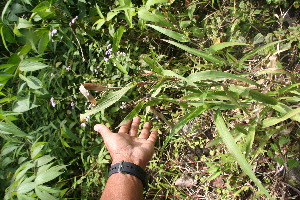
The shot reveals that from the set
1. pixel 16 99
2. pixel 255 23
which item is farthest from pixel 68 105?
pixel 255 23

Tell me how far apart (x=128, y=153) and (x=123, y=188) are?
25 centimetres

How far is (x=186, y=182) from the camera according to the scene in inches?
90.5

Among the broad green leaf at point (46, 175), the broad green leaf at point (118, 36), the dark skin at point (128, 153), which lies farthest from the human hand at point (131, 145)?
the broad green leaf at point (118, 36)

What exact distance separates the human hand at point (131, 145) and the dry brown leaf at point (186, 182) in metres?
0.51

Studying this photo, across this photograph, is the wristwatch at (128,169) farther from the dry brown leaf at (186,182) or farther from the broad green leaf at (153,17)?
the broad green leaf at (153,17)

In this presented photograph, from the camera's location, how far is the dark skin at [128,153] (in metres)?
1.76

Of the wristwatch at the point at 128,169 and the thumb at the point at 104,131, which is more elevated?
the thumb at the point at 104,131

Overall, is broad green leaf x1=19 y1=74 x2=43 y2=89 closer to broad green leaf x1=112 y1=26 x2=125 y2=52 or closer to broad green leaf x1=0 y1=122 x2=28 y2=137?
broad green leaf x1=0 y1=122 x2=28 y2=137

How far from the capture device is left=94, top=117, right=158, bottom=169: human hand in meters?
1.90

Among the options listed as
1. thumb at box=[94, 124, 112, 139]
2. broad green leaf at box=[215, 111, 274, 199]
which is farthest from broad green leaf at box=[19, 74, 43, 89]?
broad green leaf at box=[215, 111, 274, 199]

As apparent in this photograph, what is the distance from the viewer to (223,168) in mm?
1990

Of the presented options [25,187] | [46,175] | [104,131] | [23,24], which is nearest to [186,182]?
[104,131]

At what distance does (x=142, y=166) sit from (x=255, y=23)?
148 cm

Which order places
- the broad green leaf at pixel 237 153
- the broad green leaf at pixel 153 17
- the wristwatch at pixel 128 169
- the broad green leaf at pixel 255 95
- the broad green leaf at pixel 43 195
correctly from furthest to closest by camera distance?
the wristwatch at pixel 128 169, the broad green leaf at pixel 43 195, the broad green leaf at pixel 153 17, the broad green leaf at pixel 255 95, the broad green leaf at pixel 237 153
